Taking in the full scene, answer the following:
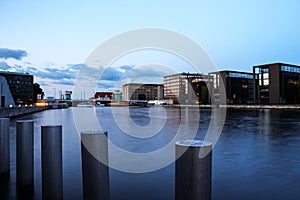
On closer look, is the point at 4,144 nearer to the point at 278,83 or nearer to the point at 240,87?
the point at 278,83

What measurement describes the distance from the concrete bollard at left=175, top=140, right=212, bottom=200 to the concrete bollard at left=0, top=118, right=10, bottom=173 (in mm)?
3844

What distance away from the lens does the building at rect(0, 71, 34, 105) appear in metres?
115

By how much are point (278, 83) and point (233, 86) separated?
25.4 m

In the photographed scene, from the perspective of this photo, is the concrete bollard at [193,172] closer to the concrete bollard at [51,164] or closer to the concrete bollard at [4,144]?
the concrete bollard at [51,164]

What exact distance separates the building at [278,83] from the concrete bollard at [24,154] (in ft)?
241

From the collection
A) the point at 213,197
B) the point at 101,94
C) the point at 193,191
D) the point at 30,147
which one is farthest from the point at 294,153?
the point at 101,94

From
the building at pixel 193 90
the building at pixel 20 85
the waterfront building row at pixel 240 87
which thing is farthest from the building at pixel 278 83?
the building at pixel 20 85

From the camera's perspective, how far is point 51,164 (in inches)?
143

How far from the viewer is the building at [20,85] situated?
114938 mm

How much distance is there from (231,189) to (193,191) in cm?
228

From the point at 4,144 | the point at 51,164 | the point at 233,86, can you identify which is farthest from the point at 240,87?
the point at 51,164

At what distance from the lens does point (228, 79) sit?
9419 centimetres

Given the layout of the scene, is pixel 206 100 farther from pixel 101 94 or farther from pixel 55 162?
pixel 55 162

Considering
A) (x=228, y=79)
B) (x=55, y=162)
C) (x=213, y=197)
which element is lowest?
(x=213, y=197)
